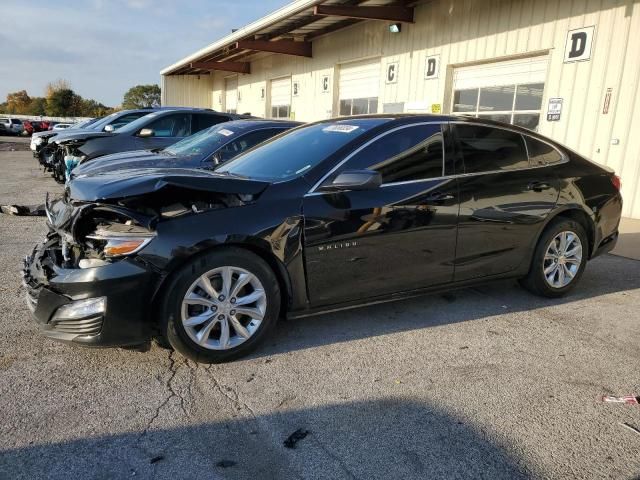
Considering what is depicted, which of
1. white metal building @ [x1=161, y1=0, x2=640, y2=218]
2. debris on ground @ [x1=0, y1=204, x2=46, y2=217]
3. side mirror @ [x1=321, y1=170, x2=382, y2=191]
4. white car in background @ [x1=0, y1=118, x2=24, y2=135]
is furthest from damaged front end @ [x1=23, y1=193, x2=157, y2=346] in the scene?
white car in background @ [x1=0, y1=118, x2=24, y2=135]

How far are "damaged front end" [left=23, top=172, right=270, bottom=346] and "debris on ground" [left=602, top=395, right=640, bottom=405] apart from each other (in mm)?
2477

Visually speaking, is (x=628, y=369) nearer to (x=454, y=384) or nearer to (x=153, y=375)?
(x=454, y=384)

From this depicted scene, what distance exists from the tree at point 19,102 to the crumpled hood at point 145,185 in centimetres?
8604

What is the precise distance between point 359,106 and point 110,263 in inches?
521

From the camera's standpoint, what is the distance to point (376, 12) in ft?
41.5

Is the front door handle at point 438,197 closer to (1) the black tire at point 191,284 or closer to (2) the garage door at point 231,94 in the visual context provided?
(1) the black tire at point 191,284

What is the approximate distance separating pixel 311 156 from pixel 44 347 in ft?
7.43

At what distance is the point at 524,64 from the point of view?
1019cm

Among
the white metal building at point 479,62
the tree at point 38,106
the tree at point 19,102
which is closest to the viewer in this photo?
the white metal building at point 479,62

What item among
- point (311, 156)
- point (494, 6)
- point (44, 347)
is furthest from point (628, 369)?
point (494, 6)

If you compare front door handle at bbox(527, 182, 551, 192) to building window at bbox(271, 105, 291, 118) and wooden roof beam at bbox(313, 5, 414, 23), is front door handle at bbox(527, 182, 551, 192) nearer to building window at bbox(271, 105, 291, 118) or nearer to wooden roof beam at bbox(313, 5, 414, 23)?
wooden roof beam at bbox(313, 5, 414, 23)

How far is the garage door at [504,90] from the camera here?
32.8ft

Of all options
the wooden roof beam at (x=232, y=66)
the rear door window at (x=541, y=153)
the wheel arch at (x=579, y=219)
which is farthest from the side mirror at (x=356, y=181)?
the wooden roof beam at (x=232, y=66)

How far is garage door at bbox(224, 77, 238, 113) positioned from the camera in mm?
26188
